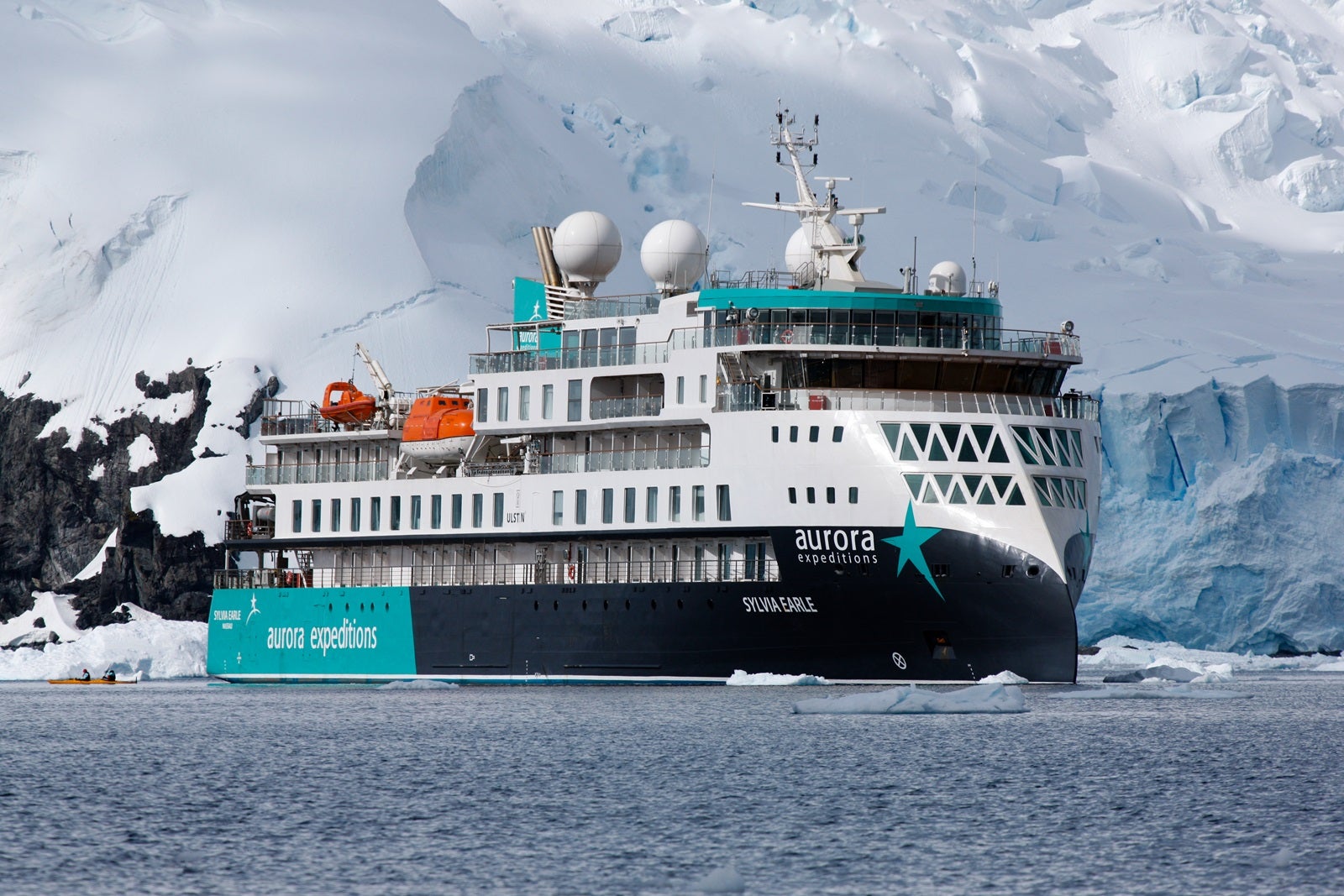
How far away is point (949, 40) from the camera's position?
12350 cm

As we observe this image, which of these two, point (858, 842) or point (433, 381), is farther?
point (433, 381)

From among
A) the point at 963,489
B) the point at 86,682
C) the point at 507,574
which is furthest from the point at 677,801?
the point at 86,682

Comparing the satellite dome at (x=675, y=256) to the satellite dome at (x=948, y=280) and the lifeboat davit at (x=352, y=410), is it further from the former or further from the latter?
the lifeboat davit at (x=352, y=410)

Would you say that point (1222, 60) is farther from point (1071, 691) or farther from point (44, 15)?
point (1071, 691)

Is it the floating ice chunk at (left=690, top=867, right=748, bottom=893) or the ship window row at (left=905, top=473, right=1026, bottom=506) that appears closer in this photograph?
the floating ice chunk at (left=690, top=867, right=748, bottom=893)

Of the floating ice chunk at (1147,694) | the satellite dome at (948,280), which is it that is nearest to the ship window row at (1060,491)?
the floating ice chunk at (1147,694)

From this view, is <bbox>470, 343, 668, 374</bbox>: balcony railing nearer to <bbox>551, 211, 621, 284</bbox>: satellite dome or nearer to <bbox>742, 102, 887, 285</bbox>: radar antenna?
<bbox>551, 211, 621, 284</bbox>: satellite dome

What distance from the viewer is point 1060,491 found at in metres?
43.8

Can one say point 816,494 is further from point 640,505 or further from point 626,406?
point 626,406

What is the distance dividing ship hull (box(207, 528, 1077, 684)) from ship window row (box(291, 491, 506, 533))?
1864mm

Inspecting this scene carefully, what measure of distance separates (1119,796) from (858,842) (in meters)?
5.25

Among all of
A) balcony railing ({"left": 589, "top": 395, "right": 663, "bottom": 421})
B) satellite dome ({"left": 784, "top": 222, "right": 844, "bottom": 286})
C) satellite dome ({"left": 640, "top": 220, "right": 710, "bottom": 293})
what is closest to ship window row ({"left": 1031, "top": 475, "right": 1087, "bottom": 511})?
satellite dome ({"left": 784, "top": 222, "right": 844, "bottom": 286})

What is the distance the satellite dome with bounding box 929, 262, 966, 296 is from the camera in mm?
49094

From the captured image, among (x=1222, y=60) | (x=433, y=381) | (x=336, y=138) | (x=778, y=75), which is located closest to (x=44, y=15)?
(x=336, y=138)
